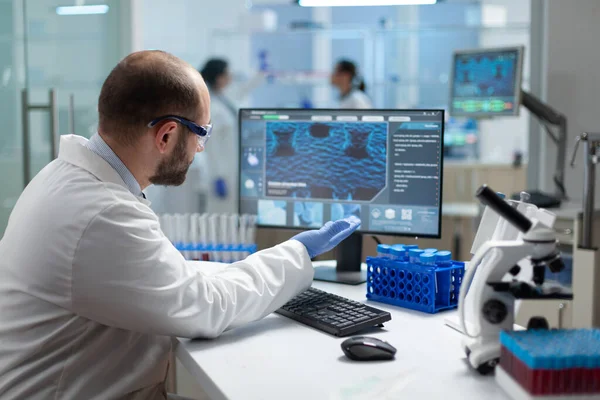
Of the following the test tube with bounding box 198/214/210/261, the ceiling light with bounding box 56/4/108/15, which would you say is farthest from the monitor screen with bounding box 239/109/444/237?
the ceiling light with bounding box 56/4/108/15

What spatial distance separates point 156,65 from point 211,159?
4.13 meters

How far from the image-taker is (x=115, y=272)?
1278mm

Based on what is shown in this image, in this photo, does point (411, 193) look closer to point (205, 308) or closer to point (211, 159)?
point (205, 308)

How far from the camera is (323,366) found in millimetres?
1250

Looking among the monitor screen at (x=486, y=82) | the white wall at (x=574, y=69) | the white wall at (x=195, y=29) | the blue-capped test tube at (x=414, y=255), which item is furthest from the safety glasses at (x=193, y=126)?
the white wall at (x=195, y=29)

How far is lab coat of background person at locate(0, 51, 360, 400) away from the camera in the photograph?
129cm

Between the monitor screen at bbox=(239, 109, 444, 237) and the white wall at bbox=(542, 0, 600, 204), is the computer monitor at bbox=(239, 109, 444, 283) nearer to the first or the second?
the monitor screen at bbox=(239, 109, 444, 237)

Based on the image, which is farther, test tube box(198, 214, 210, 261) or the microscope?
test tube box(198, 214, 210, 261)

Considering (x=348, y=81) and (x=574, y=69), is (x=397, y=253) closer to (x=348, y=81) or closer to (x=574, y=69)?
(x=574, y=69)

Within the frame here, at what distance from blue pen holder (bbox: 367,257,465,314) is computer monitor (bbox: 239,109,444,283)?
0.21 metres

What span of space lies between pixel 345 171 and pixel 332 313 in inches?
21.9

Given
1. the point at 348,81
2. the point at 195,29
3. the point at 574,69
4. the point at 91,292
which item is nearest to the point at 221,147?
the point at 348,81

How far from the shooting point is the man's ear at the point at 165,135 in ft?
4.75

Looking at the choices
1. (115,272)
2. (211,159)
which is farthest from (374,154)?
(211,159)
